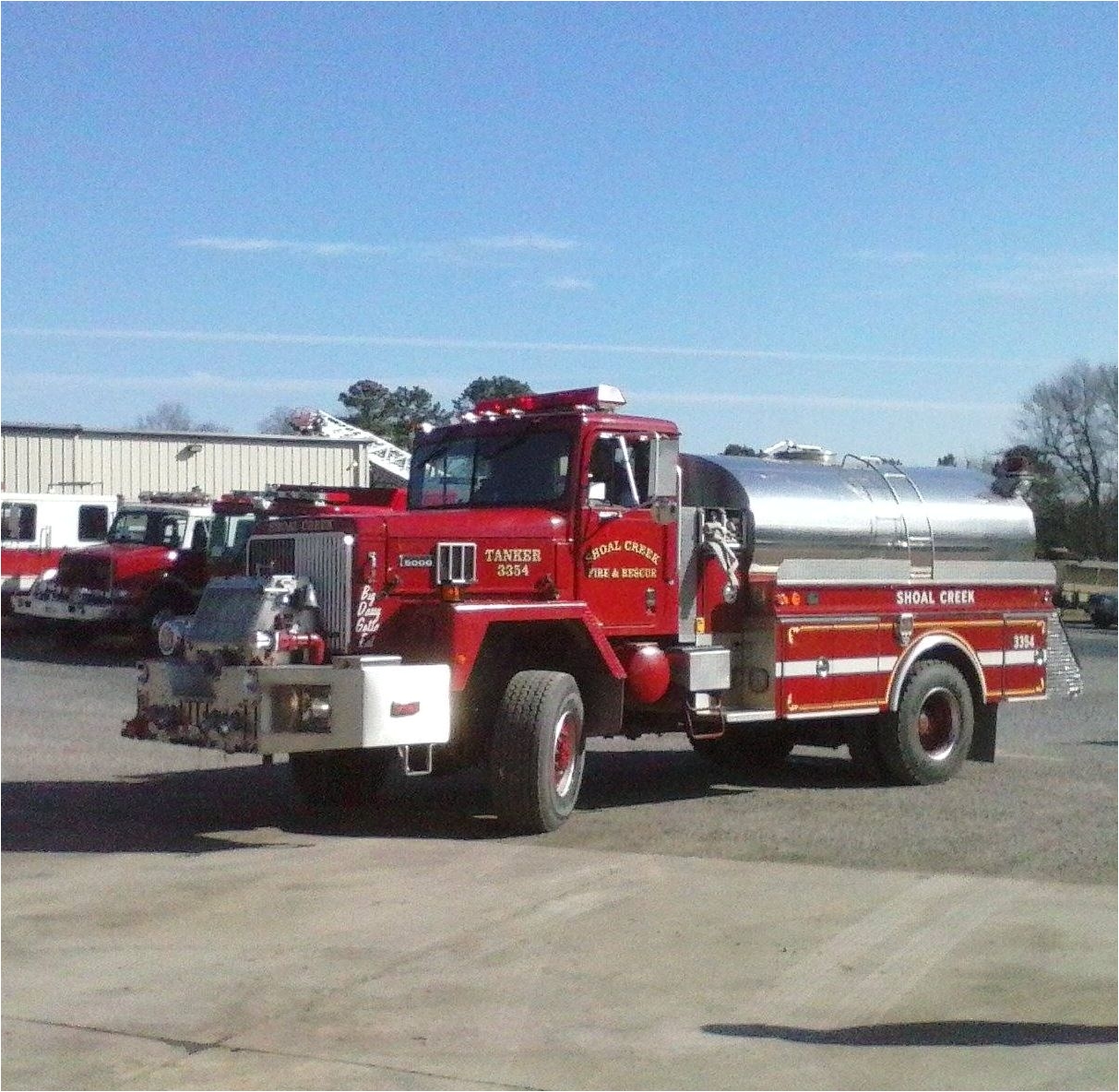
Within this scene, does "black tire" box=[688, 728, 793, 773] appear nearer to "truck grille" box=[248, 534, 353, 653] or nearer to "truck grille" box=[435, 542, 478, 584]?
"truck grille" box=[435, 542, 478, 584]

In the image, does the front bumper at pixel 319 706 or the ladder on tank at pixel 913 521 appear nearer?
the front bumper at pixel 319 706

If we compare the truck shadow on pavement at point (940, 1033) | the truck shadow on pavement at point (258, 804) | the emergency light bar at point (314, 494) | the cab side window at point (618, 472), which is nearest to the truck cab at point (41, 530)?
the truck shadow on pavement at point (258, 804)

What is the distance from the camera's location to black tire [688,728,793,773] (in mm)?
14164

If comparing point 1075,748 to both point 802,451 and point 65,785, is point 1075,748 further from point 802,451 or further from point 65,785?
point 65,785

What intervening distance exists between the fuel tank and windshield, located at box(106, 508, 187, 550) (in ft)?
45.9

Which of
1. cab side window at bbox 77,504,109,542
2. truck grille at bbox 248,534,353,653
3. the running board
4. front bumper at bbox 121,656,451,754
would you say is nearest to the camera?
front bumper at bbox 121,656,451,754

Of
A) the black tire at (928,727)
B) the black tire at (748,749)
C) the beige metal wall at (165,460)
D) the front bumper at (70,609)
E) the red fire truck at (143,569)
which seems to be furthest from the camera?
the beige metal wall at (165,460)

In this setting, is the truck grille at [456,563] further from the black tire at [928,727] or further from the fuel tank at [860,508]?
the black tire at [928,727]

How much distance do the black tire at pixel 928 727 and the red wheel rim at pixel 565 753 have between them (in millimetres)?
3389

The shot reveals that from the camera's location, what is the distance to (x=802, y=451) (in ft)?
44.9

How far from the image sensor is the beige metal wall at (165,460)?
3244 cm

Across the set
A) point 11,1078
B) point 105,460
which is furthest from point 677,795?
point 105,460

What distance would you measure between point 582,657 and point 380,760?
1706mm

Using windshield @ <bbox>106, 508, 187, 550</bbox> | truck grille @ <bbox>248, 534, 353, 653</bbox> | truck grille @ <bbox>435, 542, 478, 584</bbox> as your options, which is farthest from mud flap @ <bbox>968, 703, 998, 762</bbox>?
windshield @ <bbox>106, 508, 187, 550</bbox>
